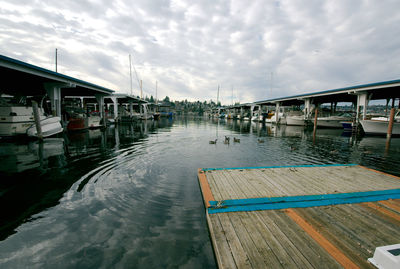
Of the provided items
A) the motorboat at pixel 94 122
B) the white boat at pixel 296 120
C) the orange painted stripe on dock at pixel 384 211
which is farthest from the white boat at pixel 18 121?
the white boat at pixel 296 120

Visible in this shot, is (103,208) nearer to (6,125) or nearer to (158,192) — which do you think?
(158,192)

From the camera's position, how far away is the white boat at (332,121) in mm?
36719

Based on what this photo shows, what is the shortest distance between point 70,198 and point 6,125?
56.8ft

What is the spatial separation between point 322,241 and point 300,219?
69 centimetres

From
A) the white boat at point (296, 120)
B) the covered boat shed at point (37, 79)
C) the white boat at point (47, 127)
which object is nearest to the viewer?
the covered boat shed at point (37, 79)

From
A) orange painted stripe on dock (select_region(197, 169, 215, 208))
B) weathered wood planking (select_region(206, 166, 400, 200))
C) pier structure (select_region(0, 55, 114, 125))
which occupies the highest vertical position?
pier structure (select_region(0, 55, 114, 125))

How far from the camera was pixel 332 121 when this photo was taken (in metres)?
37.6

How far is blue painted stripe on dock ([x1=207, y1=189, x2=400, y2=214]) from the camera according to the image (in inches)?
169

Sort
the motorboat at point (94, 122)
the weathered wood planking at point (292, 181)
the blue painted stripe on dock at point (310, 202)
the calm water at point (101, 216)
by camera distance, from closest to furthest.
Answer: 1. the calm water at point (101, 216)
2. the blue painted stripe on dock at point (310, 202)
3. the weathered wood planking at point (292, 181)
4. the motorboat at point (94, 122)

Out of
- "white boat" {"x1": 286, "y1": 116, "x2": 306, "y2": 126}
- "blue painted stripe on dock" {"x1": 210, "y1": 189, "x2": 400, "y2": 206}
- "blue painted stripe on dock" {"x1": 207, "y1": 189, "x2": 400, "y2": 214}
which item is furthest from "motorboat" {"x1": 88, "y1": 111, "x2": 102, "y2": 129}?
"white boat" {"x1": 286, "y1": 116, "x2": 306, "y2": 126}

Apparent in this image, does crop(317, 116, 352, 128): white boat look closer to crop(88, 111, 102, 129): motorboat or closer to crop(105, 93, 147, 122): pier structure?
crop(105, 93, 147, 122): pier structure

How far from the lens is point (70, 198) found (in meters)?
5.50

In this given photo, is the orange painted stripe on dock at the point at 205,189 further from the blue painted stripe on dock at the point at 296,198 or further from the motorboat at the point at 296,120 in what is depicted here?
the motorboat at the point at 296,120

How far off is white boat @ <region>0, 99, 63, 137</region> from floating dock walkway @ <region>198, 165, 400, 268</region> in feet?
63.7
